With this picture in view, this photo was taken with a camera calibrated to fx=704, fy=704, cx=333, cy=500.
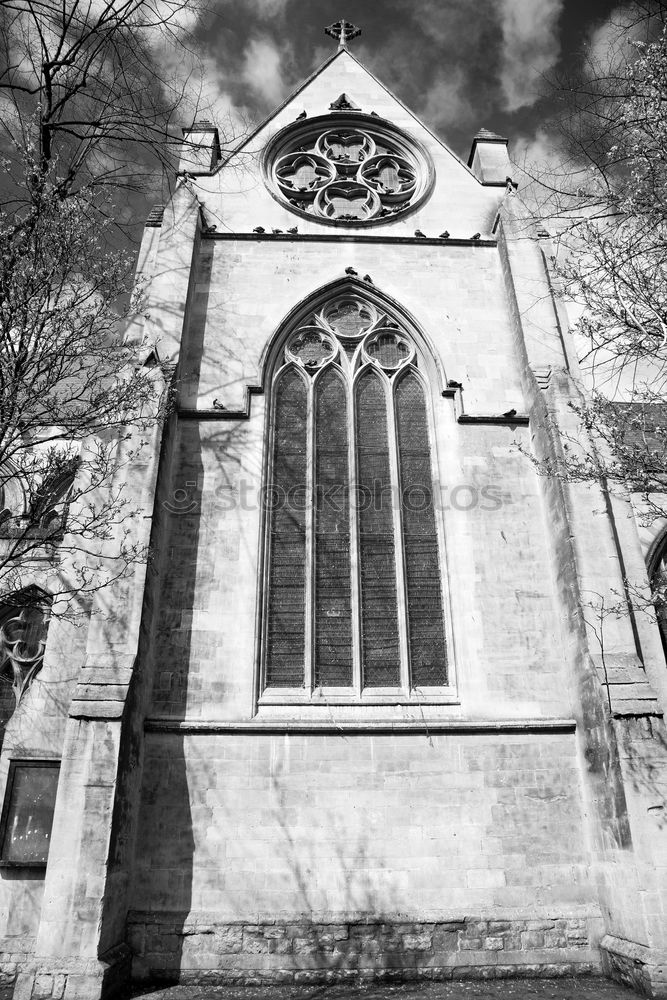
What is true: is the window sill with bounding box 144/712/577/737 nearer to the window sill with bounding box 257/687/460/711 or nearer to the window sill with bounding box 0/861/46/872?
the window sill with bounding box 257/687/460/711

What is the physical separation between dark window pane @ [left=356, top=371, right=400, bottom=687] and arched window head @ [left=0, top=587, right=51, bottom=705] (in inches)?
160

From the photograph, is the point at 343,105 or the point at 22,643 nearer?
the point at 22,643

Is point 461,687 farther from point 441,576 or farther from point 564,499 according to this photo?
point 564,499

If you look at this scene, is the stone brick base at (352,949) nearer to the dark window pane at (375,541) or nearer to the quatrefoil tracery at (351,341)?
the dark window pane at (375,541)

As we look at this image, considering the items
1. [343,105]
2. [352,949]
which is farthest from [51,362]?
[343,105]

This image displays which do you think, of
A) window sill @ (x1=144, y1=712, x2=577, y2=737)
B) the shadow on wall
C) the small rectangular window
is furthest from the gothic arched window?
→ the small rectangular window

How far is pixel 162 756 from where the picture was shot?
314 inches

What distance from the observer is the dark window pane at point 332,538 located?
8.88m

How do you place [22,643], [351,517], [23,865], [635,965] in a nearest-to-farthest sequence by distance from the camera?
[635,965] → [23,865] → [22,643] → [351,517]

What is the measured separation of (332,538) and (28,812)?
4.74m

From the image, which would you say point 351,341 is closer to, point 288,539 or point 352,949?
point 288,539

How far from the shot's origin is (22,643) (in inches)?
360

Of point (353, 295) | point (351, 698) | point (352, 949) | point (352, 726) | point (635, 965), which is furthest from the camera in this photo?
point (353, 295)

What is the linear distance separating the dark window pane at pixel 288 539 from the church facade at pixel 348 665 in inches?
1.6
